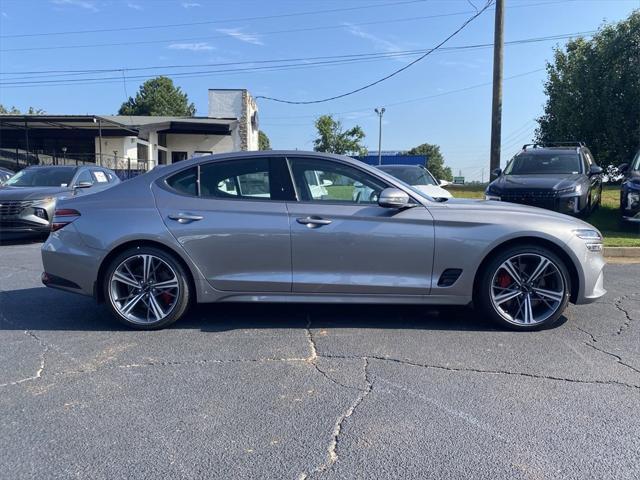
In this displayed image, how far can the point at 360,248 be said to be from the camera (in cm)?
472

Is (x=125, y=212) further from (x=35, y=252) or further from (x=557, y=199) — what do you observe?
(x=557, y=199)

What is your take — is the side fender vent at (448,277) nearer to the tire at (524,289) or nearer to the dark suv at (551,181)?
the tire at (524,289)

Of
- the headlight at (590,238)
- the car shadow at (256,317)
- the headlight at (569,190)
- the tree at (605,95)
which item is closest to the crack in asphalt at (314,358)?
the car shadow at (256,317)

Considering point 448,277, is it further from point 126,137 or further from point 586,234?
point 126,137

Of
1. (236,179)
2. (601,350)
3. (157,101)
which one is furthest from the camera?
(157,101)

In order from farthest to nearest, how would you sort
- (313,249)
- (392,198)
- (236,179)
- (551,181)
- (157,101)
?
(157,101) < (551,181) < (236,179) < (313,249) < (392,198)

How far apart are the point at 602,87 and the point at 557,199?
16340 millimetres

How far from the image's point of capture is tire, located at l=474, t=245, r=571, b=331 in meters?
4.77

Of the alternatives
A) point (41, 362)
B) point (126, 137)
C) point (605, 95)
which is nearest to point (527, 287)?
point (41, 362)

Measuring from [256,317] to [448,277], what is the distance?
1881 mm

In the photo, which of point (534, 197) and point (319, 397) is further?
point (534, 197)

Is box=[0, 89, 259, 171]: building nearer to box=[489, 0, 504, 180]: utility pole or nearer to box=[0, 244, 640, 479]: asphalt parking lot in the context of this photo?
box=[489, 0, 504, 180]: utility pole

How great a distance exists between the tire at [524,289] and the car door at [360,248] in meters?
0.55

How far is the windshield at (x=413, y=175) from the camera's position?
12.2 meters
